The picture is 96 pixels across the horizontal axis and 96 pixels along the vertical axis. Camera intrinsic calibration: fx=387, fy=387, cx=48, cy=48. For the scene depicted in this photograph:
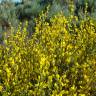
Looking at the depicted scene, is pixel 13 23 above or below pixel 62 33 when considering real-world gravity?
below

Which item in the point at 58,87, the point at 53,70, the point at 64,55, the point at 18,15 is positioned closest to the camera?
the point at 58,87

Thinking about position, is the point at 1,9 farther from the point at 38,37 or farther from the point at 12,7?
the point at 38,37

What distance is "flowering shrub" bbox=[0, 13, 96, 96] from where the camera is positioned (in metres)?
3.45

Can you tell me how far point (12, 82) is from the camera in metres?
3.54

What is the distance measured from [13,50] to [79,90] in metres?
0.80

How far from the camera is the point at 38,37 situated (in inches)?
170

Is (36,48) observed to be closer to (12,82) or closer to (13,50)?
(13,50)

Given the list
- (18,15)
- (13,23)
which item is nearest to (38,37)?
(13,23)

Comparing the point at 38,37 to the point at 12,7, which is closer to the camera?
the point at 38,37

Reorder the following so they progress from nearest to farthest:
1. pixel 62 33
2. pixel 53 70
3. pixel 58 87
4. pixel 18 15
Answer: pixel 58 87
pixel 53 70
pixel 62 33
pixel 18 15

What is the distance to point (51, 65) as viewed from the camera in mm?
3803

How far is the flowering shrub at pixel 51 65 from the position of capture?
3.45 m

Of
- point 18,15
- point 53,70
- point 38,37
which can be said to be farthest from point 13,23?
point 53,70

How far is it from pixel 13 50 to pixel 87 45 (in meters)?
0.77
